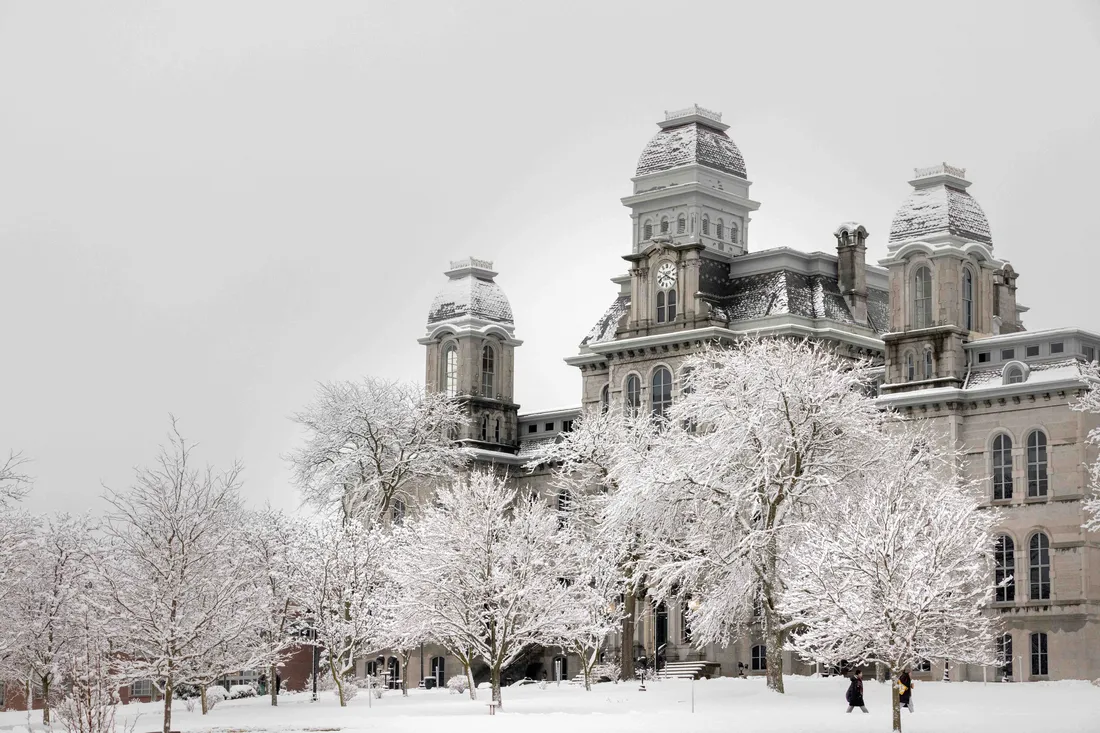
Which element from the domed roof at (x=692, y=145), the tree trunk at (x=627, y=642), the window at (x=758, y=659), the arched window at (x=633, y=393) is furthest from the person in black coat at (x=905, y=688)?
the domed roof at (x=692, y=145)

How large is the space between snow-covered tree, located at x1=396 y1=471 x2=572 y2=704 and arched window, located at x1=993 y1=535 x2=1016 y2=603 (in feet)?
67.3

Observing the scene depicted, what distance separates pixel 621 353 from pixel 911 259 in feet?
51.6

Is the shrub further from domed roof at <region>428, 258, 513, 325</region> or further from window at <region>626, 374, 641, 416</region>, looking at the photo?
domed roof at <region>428, 258, 513, 325</region>

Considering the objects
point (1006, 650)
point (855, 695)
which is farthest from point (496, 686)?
point (1006, 650)

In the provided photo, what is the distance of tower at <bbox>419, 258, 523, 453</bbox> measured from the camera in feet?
320

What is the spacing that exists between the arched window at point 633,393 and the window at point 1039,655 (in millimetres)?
22652

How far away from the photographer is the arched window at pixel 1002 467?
73.4m

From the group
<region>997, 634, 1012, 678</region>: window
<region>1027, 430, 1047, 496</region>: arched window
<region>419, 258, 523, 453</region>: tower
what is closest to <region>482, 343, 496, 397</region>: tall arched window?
<region>419, 258, 523, 453</region>: tower

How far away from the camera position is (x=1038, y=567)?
72125mm

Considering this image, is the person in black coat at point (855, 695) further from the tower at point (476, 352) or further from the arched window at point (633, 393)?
the tower at point (476, 352)

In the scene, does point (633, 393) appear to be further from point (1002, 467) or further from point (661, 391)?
point (1002, 467)

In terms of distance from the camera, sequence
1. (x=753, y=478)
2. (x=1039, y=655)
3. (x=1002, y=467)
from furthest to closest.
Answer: (x=1002, y=467) < (x=1039, y=655) < (x=753, y=478)

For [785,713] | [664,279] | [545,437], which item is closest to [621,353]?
[664,279]

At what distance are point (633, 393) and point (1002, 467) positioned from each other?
65.0ft
